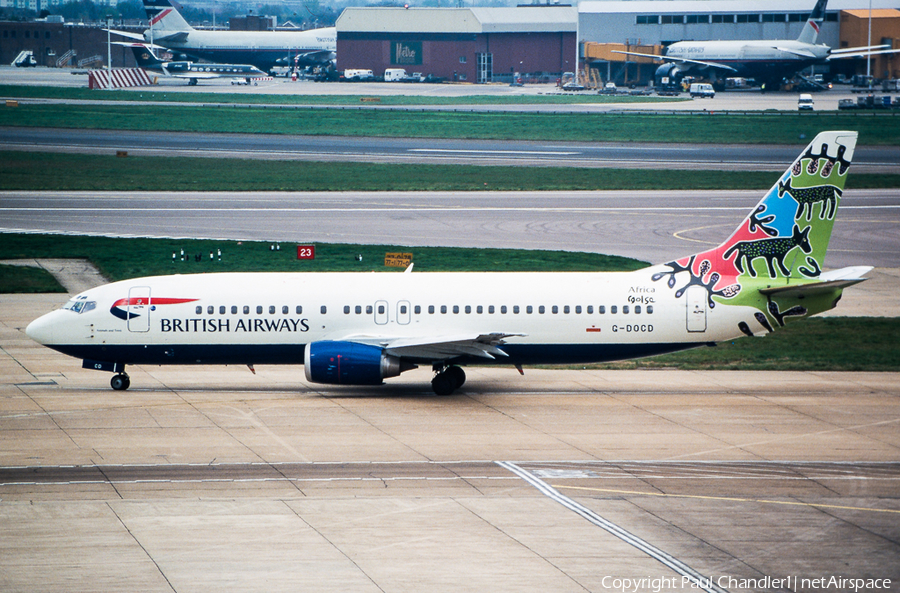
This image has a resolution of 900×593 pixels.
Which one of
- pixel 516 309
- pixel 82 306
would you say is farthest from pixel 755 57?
pixel 82 306

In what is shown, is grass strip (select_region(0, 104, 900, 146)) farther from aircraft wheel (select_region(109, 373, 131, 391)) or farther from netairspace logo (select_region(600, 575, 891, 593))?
A: netairspace logo (select_region(600, 575, 891, 593))

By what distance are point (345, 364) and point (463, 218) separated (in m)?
35.2

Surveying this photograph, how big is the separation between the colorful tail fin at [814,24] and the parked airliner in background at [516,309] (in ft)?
430

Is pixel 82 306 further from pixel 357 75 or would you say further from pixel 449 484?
pixel 357 75

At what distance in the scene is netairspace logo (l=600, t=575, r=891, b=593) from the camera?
18.8 metres

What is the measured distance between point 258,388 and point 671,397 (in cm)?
1424

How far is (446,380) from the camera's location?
1331 inches

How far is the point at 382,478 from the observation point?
25.2 m

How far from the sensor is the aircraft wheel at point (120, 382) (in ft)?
113

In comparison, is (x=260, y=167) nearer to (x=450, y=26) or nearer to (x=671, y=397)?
(x=671, y=397)

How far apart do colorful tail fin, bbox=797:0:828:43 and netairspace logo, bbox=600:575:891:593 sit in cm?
14913

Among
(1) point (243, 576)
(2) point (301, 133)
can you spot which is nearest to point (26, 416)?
(1) point (243, 576)

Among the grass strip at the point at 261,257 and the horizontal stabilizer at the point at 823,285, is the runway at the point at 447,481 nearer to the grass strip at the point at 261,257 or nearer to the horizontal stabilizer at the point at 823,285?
the horizontal stabilizer at the point at 823,285

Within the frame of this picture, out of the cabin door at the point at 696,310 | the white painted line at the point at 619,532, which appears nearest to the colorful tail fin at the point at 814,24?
the cabin door at the point at 696,310
